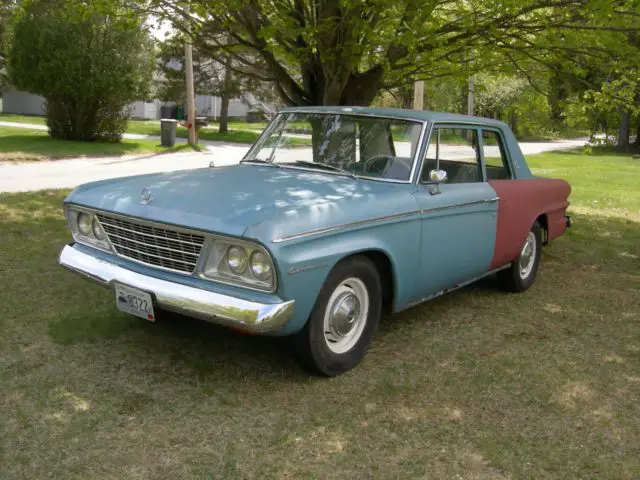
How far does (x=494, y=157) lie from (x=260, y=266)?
2941 mm

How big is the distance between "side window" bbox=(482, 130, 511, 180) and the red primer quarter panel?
0.11 meters

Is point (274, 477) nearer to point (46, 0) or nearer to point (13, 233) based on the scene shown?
point (13, 233)

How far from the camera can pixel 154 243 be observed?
3.88 meters

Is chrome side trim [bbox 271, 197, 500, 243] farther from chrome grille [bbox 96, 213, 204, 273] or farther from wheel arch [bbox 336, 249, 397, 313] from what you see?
chrome grille [bbox 96, 213, 204, 273]

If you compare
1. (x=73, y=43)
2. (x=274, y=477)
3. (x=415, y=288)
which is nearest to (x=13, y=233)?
(x=415, y=288)

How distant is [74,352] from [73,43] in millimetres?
17452

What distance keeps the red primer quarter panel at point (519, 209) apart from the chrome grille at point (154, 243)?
269 cm

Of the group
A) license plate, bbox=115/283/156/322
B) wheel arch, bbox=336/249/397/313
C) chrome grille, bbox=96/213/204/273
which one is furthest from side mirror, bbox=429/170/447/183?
license plate, bbox=115/283/156/322

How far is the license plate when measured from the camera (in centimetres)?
372

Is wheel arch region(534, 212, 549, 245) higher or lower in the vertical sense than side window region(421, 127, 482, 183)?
lower

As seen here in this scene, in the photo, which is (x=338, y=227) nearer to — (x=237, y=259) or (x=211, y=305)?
(x=237, y=259)

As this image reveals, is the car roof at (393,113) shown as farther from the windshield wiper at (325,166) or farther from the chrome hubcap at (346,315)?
the chrome hubcap at (346,315)

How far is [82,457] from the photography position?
10.1 ft

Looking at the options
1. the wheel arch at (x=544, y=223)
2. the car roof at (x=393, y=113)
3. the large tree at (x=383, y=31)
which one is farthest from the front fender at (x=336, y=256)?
the large tree at (x=383, y=31)
